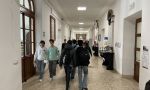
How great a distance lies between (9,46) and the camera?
3900 mm

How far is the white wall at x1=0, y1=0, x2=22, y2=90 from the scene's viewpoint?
3549 millimetres

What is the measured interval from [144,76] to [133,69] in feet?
8.39

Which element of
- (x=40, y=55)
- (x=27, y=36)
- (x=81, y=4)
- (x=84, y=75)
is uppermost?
(x=81, y=4)

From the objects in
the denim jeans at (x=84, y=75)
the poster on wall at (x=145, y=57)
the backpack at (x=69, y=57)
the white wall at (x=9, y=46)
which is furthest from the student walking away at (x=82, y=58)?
the white wall at (x=9, y=46)

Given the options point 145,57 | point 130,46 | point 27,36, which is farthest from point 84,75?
point 130,46

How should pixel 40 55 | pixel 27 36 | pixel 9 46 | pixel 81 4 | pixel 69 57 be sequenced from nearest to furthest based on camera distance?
pixel 9 46 < pixel 69 57 < pixel 40 55 < pixel 27 36 < pixel 81 4

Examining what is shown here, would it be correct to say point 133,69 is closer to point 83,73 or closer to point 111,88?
point 111,88

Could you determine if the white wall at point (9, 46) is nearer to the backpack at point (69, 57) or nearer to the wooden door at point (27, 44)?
the backpack at point (69, 57)

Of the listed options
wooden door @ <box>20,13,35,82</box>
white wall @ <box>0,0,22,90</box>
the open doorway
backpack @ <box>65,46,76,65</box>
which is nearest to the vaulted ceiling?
the open doorway

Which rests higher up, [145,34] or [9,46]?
[145,34]

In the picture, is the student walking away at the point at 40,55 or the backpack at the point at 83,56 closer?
the backpack at the point at 83,56

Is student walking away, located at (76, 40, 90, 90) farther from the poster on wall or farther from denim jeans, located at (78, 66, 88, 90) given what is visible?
the poster on wall

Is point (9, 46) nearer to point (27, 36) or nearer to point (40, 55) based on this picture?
point (40, 55)

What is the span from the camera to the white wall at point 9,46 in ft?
11.6
